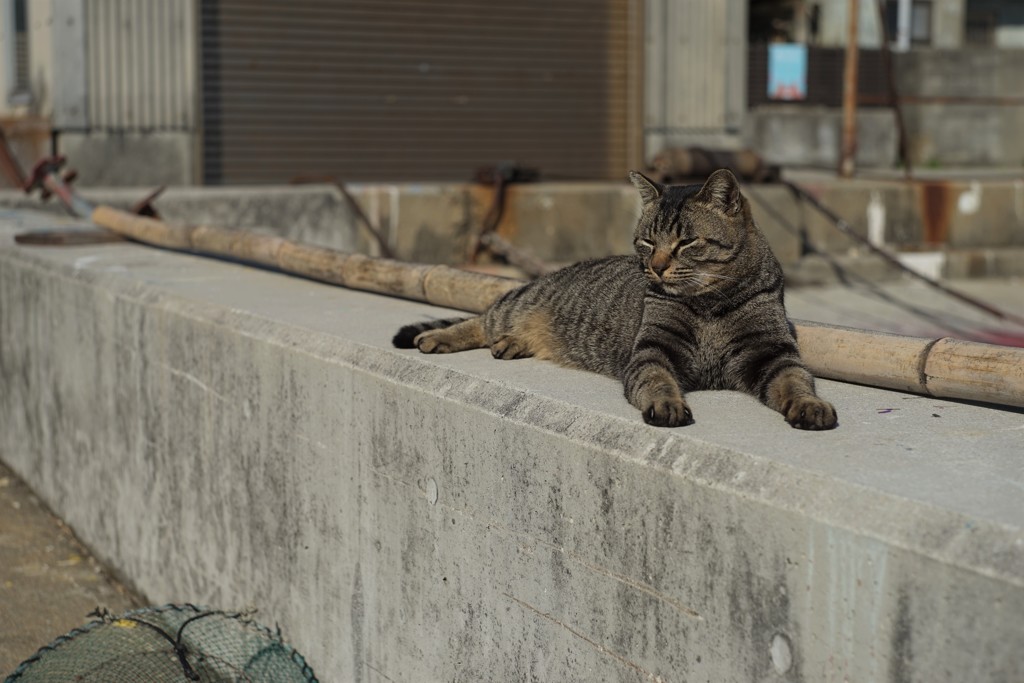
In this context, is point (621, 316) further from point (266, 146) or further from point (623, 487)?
point (266, 146)

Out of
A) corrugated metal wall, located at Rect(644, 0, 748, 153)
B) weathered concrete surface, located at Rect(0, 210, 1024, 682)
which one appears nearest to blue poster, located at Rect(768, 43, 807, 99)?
corrugated metal wall, located at Rect(644, 0, 748, 153)

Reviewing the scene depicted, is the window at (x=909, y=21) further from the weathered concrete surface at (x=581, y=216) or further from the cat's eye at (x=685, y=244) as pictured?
the cat's eye at (x=685, y=244)

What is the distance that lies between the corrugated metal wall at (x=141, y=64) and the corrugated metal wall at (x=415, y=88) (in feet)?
1.09

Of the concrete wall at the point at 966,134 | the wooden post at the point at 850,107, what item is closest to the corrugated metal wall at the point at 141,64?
the wooden post at the point at 850,107

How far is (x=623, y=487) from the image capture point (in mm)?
2605

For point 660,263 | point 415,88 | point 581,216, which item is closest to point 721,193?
point 660,263

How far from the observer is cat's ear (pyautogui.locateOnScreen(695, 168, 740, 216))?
334 centimetres

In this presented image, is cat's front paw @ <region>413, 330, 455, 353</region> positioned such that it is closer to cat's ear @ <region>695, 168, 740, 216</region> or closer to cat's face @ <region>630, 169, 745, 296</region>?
cat's face @ <region>630, 169, 745, 296</region>

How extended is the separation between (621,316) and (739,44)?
38.4 feet

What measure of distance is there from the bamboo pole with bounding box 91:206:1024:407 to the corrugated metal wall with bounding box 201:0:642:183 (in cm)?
574

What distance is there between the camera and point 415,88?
13828mm

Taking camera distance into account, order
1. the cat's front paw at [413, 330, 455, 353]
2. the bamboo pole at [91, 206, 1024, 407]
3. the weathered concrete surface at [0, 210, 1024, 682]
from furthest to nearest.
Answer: the cat's front paw at [413, 330, 455, 353] → the bamboo pole at [91, 206, 1024, 407] → the weathered concrete surface at [0, 210, 1024, 682]

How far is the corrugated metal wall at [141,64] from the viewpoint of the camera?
11.9m

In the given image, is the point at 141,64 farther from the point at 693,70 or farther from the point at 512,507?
the point at 512,507
